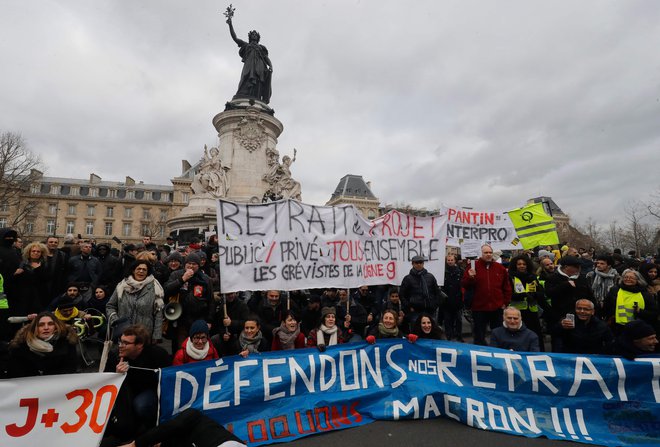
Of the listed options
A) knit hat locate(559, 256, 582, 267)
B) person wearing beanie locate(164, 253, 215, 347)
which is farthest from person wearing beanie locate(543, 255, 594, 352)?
person wearing beanie locate(164, 253, 215, 347)

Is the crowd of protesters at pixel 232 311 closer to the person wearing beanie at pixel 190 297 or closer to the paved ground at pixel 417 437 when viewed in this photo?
the person wearing beanie at pixel 190 297

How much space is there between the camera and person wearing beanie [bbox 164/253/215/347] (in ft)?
16.7

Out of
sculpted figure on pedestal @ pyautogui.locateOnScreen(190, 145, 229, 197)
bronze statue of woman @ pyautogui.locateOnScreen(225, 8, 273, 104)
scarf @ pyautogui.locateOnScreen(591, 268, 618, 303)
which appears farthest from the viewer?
bronze statue of woman @ pyautogui.locateOnScreen(225, 8, 273, 104)

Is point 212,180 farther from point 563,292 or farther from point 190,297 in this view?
point 563,292

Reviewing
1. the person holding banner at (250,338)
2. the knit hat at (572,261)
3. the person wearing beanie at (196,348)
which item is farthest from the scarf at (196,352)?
the knit hat at (572,261)

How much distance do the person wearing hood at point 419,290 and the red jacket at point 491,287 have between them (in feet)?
2.45

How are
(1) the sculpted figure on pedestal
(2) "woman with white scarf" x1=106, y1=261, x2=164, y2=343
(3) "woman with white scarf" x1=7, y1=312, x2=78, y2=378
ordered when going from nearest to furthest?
(3) "woman with white scarf" x1=7, y1=312, x2=78, y2=378 → (2) "woman with white scarf" x1=106, y1=261, x2=164, y2=343 → (1) the sculpted figure on pedestal

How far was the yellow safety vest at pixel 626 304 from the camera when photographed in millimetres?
4871

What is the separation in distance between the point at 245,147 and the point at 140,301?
53.8 ft

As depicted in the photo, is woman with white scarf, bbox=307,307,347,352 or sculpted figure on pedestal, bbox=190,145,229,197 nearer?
woman with white scarf, bbox=307,307,347,352

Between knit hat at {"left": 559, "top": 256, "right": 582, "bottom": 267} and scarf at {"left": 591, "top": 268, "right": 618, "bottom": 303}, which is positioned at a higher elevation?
knit hat at {"left": 559, "top": 256, "right": 582, "bottom": 267}

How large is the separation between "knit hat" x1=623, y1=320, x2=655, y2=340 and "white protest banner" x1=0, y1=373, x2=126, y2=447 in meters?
5.77

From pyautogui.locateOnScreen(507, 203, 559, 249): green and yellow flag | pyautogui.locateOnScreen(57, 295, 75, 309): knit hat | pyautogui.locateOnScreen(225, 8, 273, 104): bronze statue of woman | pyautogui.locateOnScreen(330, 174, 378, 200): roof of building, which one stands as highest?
pyautogui.locateOnScreen(330, 174, 378, 200): roof of building

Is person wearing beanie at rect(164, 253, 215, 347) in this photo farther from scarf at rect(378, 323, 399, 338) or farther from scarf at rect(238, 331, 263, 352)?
scarf at rect(378, 323, 399, 338)
